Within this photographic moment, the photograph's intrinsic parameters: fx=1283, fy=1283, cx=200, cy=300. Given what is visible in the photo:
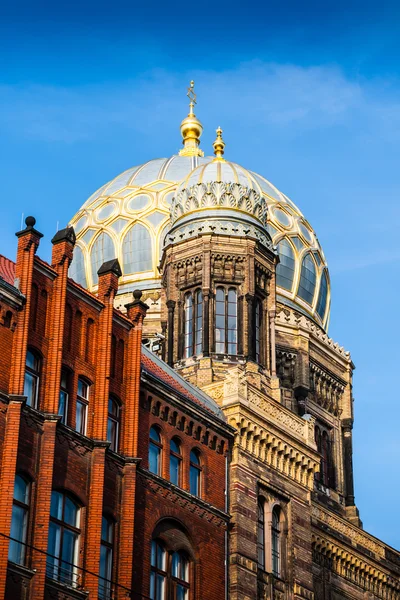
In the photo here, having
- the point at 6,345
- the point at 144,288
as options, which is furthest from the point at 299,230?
the point at 6,345

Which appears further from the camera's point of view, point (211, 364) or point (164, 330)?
point (164, 330)

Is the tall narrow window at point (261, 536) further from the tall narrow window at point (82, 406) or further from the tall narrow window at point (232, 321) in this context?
the tall narrow window at point (82, 406)

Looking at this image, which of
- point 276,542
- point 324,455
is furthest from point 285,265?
point 276,542

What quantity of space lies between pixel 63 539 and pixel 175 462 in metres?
6.40

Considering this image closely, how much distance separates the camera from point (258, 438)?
42.9m

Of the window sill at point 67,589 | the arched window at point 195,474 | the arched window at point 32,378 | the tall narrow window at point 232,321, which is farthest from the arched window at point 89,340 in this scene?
the tall narrow window at point 232,321

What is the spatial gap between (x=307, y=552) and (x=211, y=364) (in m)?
7.84

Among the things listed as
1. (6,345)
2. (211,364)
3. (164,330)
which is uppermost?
(164,330)

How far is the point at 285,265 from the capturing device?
67.2 meters

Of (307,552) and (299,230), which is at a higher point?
(299,230)

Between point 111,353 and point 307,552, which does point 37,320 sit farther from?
point 307,552

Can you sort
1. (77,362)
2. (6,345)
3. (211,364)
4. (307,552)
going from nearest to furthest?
(6,345), (77,362), (307,552), (211,364)

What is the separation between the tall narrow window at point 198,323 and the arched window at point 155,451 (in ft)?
31.7

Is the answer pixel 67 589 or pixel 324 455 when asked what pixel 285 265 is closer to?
pixel 324 455
